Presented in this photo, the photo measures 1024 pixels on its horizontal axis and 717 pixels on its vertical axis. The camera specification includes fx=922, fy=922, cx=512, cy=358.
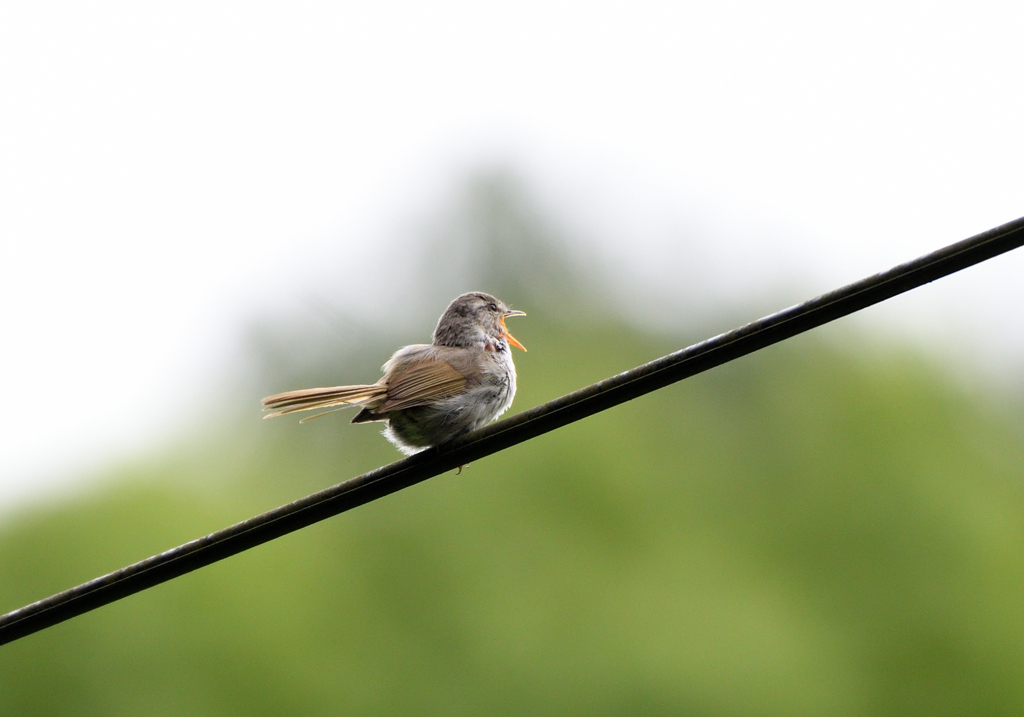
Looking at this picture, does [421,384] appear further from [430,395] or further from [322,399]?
[322,399]

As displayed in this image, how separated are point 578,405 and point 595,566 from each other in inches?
378

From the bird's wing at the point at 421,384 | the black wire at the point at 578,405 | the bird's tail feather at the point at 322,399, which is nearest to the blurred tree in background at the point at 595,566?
the bird's wing at the point at 421,384

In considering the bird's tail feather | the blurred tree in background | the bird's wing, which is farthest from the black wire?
the blurred tree in background

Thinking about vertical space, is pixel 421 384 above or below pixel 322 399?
below

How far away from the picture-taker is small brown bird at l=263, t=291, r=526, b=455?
475cm

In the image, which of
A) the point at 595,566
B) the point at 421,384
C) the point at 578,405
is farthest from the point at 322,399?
the point at 595,566

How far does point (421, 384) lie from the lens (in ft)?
16.8

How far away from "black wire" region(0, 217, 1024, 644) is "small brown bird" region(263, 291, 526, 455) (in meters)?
1.03

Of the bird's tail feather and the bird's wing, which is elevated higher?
the bird's tail feather

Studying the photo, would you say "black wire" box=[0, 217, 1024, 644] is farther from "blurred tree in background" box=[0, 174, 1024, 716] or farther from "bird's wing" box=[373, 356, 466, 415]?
"blurred tree in background" box=[0, 174, 1024, 716]

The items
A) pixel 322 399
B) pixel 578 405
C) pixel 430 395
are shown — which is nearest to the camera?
pixel 578 405

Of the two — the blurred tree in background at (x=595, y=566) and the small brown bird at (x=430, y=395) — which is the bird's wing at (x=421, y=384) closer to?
the small brown bird at (x=430, y=395)

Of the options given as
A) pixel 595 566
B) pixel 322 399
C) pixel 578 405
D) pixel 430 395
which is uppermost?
pixel 322 399

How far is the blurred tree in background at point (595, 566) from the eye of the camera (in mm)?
10594
